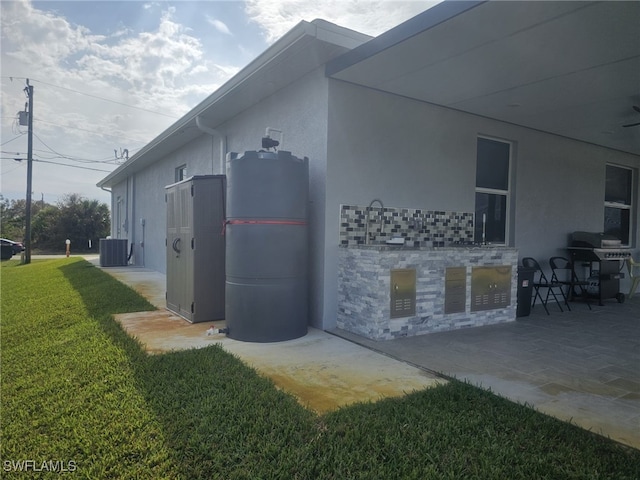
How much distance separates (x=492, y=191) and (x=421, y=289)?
2756 mm

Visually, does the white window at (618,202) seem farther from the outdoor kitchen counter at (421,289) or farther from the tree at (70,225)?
the tree at (70,225)

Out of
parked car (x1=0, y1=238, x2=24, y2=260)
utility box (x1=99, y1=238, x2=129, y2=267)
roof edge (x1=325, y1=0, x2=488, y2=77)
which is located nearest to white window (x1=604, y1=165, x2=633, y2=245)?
roof edge (x1=325, y1=0, x2=488, y2=77)

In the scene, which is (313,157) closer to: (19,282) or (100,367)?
(100,367)

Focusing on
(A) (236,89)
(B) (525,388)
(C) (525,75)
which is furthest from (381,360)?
(A) (236,89)

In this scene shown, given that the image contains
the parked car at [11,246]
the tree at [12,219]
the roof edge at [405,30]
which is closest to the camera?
the roof edge at [405,30]

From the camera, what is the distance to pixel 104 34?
8.70 m

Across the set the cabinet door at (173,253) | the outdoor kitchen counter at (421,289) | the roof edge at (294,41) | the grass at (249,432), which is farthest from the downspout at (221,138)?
the grass at (249,432)

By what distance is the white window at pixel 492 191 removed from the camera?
609cm

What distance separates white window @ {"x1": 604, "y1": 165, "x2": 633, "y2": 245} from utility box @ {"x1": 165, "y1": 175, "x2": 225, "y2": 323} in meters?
7.49

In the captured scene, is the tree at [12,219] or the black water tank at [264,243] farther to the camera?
the tree at [12,219]

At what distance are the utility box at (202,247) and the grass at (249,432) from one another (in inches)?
64.6

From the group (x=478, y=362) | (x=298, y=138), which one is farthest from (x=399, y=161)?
(x=478, y=362)

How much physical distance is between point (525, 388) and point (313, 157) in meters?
3.12

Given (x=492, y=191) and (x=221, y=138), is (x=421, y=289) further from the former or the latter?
(x=221, y=138)
